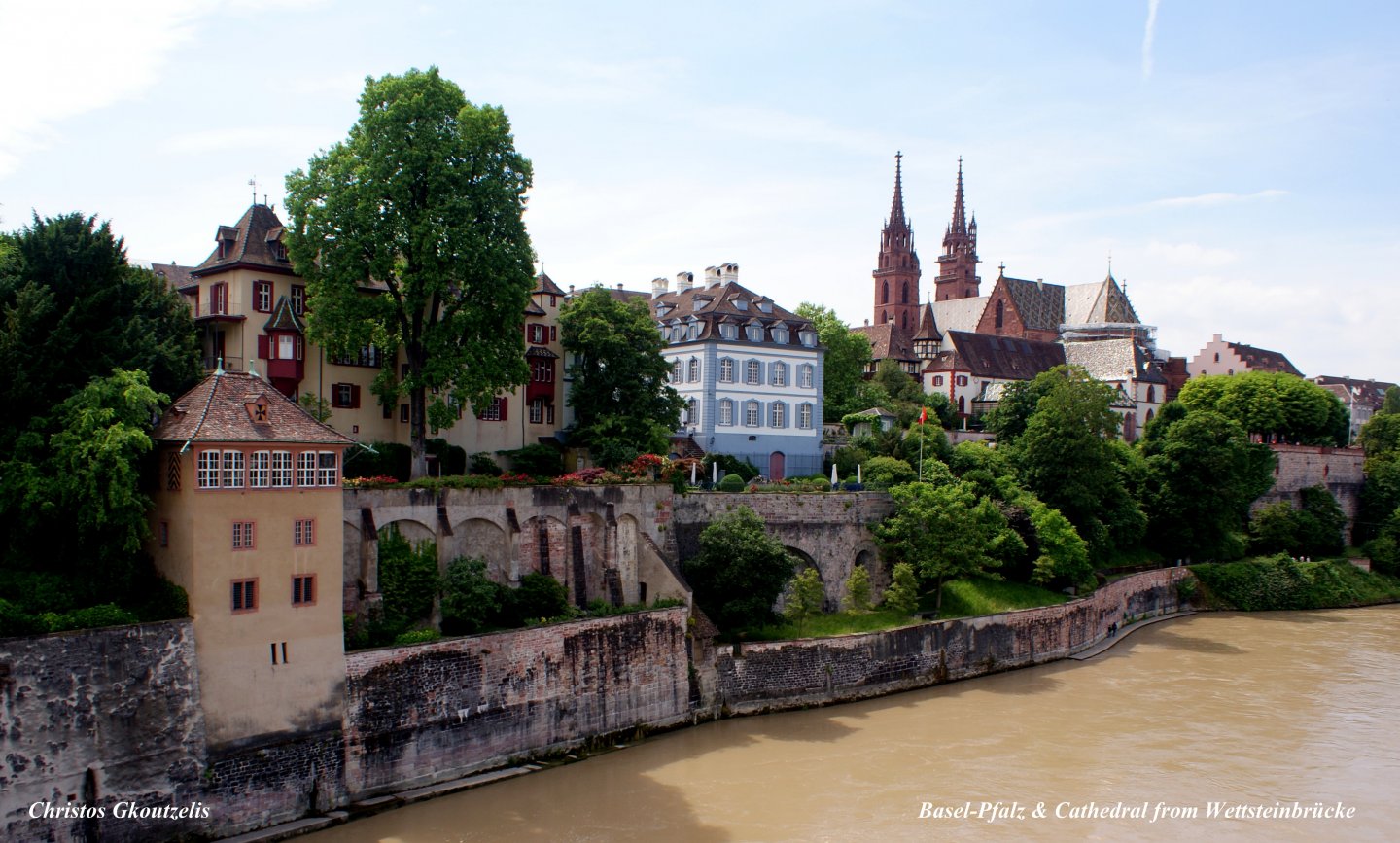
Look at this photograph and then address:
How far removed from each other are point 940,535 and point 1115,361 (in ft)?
153

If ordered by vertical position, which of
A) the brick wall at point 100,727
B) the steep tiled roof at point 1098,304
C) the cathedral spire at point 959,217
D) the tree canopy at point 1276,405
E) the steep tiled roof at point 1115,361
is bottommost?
the brick wall at point 100,727

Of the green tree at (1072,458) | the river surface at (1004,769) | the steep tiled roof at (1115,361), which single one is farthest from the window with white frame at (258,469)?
the steep tiled roof at (1115,361)

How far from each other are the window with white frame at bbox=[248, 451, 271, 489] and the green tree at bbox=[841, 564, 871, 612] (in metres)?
21.1

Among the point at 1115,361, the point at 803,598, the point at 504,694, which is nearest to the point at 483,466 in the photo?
the point at 803,598

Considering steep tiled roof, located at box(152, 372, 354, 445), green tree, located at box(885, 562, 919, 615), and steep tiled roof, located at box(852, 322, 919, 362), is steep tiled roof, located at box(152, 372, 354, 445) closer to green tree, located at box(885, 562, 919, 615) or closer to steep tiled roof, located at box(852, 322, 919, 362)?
green tree, located at box(885, 562, 919, 615)

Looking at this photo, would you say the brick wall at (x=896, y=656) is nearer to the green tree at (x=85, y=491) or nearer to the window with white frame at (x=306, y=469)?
the window with white frame at (x=306, y=469)

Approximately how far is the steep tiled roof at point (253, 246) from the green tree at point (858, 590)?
2150 cm

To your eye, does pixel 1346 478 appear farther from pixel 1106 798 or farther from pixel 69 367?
pixel 69 367

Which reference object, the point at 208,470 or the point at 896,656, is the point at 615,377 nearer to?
the point at 896,656

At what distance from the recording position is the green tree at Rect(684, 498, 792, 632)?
111 feet

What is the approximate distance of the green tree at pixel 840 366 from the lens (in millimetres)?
61688

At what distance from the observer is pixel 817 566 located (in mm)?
40094

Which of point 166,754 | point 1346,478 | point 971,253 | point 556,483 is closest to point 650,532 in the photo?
point 556,483

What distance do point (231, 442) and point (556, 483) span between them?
39.5ft
